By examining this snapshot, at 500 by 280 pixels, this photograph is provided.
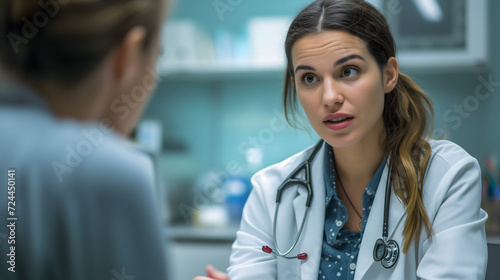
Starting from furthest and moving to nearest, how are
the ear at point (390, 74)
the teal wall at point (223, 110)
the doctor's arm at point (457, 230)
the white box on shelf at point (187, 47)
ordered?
the teal wall at point (223, 110) → the white box on shelf at point (187, 47) → the ear at point (390, 74) → the doctor's arm at point (457, 230)

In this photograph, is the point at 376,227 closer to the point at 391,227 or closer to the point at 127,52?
the point at 391,227

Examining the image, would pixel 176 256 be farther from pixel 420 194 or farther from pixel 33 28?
pixel 33 28

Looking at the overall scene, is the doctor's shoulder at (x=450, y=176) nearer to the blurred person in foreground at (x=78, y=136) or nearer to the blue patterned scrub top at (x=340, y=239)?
the blue patterned scrub top at (x=340, y=239)

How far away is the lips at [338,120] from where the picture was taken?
35.1 inches

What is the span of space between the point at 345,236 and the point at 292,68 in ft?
1.16

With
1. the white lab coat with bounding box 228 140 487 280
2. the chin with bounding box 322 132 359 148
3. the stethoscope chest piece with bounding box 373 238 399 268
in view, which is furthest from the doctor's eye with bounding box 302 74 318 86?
the stethoscope chest piece with bounding box 373 238 399 268

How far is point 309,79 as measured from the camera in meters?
0.92

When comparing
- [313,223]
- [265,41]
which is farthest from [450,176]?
[265,41]

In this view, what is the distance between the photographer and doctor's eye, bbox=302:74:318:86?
0.91 m

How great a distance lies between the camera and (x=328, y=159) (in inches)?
42.4

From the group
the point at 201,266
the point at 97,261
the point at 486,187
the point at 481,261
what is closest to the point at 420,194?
the point at 481,261

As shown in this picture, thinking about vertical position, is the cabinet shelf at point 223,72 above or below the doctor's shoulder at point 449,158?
above

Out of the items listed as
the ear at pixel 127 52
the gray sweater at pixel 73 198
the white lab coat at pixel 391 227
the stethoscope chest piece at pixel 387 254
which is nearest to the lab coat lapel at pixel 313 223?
Result: the white lab coat at pixel 391 227

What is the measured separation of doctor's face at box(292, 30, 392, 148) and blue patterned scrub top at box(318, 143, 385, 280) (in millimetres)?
142
